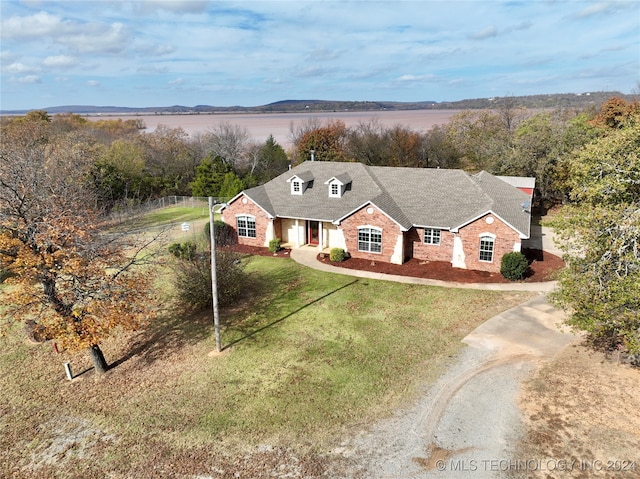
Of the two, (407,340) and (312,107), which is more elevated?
(312,107)

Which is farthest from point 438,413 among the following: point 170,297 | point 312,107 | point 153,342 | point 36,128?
point 312,107

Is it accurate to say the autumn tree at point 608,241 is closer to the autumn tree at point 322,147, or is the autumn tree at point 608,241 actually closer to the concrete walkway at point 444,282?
the concrete walkway at point 444,282

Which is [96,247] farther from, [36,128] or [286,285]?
[36,128]

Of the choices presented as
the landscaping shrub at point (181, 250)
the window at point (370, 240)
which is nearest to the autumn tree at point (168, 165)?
the landscaping shrub at point (181, 250)

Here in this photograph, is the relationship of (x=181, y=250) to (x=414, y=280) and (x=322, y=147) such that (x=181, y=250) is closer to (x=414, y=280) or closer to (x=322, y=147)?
(x=414, y=280)

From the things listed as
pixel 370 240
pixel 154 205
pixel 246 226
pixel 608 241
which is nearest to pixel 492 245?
pixel 370 240

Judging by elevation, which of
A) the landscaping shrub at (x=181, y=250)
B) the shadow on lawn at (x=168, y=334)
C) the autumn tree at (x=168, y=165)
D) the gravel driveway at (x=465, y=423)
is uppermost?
Result: the autumn tree at (x=168, y=165)
